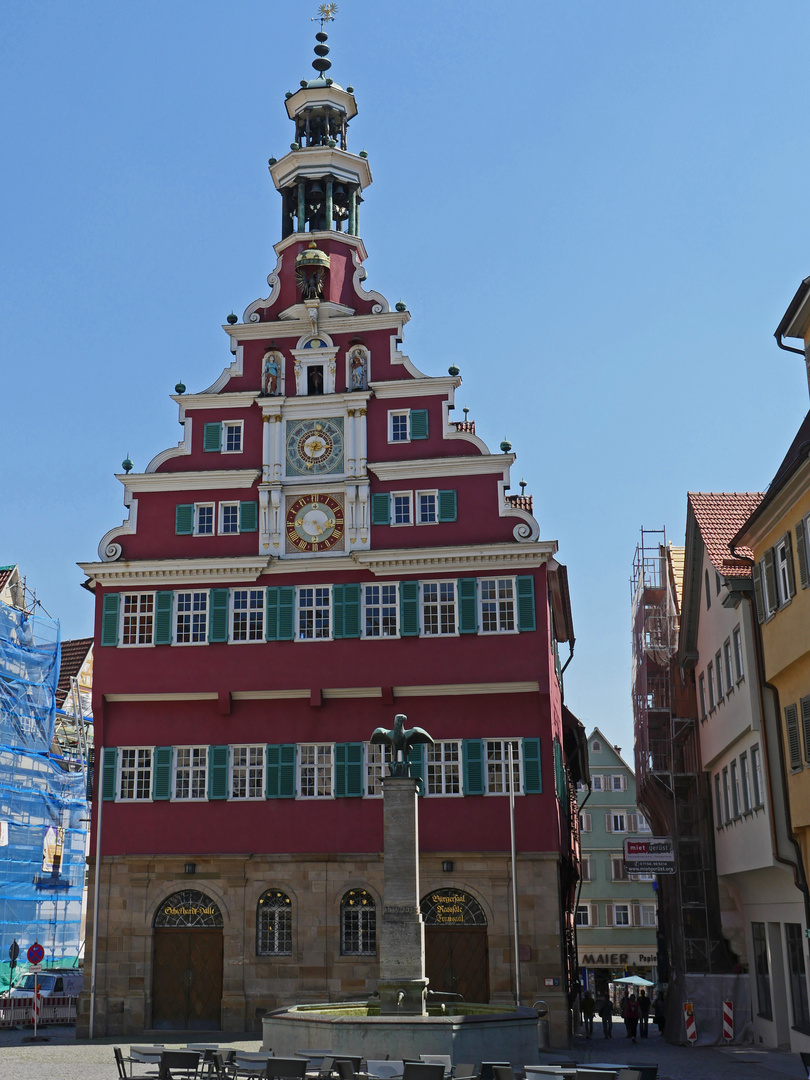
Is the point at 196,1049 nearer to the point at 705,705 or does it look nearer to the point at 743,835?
the point at 743,835

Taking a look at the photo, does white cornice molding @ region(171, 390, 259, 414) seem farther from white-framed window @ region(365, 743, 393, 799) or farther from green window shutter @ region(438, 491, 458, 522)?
white-framed window @ region(365, 743, 393, 799)

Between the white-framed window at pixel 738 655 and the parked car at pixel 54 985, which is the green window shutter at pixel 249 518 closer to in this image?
the white-framed window at pixel 738 655

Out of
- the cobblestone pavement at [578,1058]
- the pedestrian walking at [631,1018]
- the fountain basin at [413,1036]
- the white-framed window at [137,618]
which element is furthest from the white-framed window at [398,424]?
the fountain basin at [413,1036]

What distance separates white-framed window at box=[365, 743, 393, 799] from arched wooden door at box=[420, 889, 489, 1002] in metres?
2.85

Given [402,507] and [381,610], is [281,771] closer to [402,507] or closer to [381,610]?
[381,610]

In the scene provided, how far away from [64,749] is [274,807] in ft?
90.6

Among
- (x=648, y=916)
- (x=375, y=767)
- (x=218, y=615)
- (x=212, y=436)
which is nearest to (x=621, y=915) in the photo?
(x=648, y=916)

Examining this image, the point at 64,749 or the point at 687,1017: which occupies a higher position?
the point at 64,749

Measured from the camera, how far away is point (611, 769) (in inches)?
3036

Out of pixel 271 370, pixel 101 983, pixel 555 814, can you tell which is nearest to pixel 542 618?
pixel 555 814

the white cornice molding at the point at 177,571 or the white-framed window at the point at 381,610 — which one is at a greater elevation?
the white cornice molding at the point at 177,571

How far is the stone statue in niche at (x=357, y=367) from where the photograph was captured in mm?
35938

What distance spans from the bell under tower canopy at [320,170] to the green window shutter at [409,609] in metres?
11.9

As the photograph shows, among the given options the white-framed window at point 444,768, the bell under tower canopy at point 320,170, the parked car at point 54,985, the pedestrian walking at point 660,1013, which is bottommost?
the pedestrian walking at point 660,1013
